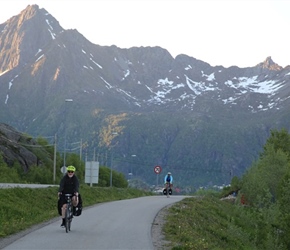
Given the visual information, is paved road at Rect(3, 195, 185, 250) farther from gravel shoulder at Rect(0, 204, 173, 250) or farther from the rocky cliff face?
the rocky cliff face

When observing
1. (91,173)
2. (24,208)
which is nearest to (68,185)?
(24,208)

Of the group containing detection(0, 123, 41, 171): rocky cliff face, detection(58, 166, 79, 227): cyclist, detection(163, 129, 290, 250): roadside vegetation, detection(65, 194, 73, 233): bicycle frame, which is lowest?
detection(163, 129, 290, 250): roadside vegetation

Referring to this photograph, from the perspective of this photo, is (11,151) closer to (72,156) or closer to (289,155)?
(72,156)

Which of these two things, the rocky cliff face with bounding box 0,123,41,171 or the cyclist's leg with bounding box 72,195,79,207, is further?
the rocky cliff face with bounding box 0,123,41,171

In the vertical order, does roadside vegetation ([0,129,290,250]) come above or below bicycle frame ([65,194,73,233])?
below

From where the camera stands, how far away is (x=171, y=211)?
31.9 meters

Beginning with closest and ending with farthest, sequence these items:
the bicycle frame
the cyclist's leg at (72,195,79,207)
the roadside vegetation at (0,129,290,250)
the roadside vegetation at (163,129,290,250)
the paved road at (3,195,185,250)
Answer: the paved road at (3,195,185,250), the bicycle frame, the roadside vegetation at (163,129,290,250), the roadside vegetation at (0,129,290,250), the cyclist's leg at (72,195,79,207)

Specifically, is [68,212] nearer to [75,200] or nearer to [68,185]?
[75,200]

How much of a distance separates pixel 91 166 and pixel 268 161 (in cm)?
2793

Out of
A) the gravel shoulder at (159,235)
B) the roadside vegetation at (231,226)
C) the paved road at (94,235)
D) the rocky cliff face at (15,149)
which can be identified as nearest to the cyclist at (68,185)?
the paved road at (94,235)

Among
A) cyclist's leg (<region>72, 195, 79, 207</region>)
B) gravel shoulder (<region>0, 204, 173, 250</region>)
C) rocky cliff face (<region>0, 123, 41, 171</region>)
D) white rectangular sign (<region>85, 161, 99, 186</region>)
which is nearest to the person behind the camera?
gravel shoulder (<region>0, 204, 173, 250</region>)

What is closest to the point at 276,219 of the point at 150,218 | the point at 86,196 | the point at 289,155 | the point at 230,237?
the point at 230,237

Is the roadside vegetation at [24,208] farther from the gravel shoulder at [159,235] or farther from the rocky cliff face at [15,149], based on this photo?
the rocky cliff face at [15,149]

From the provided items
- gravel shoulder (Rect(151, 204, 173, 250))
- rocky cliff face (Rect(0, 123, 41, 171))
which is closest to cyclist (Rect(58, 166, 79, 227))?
gravel shoulder (Rect(151, 204, 173, 250))
